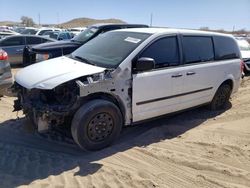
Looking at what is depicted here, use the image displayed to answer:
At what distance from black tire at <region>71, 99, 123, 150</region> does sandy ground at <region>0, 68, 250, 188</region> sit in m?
0.17

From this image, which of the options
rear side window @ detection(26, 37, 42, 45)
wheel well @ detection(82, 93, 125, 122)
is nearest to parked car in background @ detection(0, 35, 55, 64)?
rear side window @ detection(26, 37, 42, 45)

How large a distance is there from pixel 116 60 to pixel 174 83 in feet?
3.93

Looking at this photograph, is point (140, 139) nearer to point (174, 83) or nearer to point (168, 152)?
point (168, 152)

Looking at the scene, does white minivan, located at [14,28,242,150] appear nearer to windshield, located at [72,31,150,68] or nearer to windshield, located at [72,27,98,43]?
windshield, located at [72,31,150,68]

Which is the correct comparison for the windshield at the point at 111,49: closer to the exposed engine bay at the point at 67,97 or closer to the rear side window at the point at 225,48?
the exposed engine bay at the point at 67,97

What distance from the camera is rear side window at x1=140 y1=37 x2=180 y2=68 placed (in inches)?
222

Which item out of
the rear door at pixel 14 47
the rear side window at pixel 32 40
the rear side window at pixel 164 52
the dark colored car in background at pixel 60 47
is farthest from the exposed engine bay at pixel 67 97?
the rear side window at pixel 32 40

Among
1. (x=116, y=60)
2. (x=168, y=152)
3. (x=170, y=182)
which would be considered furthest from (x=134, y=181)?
(x=116, y=60)

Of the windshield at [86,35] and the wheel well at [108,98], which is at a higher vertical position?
the windshield at [86,35]

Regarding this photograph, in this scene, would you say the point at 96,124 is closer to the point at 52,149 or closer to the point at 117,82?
the point at 117,82

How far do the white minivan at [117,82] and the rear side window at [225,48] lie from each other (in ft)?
0.80

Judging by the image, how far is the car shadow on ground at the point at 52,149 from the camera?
14.5 feet

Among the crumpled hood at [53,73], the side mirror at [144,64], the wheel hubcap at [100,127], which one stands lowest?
the wheel hubcap at [100,127]

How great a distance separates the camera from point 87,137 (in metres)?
4.96
